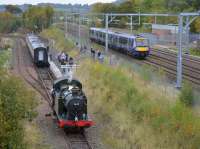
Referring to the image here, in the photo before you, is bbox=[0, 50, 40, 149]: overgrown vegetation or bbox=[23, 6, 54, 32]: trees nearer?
bbox=[0, 50, 40, 149]: overgrown vegetation

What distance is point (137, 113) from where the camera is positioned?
71.4 ft

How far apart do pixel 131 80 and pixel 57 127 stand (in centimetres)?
688

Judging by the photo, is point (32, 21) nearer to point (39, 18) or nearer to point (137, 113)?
point (39, 18)

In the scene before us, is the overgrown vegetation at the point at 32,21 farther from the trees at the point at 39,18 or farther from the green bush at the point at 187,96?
the green bush at the point at 187,96

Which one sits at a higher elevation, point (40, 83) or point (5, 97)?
point (5, 97)

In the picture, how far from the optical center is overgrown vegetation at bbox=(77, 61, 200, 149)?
17719mm

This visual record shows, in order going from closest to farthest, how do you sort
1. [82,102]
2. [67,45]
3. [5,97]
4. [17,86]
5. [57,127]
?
[5,97] < [17,86] < [82,102] < [57,127] < [67,45]

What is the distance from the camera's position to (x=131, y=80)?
2717 centimetres

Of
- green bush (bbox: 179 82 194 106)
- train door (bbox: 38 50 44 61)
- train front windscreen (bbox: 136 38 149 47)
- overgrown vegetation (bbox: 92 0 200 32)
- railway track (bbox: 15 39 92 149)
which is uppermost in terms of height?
overgrown vegetation (bbox: 92 0 200 32)

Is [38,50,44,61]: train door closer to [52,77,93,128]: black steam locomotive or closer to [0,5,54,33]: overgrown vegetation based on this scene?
[52,77,93,128]: black steam locomotive

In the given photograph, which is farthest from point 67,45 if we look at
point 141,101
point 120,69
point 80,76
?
point 141,101

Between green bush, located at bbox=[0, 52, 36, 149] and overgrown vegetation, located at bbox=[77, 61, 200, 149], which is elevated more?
green bush, located at bbox=[0, 52, 36, 149]

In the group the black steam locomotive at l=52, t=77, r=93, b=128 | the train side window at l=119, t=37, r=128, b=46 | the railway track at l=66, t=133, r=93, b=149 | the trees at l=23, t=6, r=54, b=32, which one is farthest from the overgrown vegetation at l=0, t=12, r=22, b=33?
the railway track at l=66, t=133, r=93, b=149

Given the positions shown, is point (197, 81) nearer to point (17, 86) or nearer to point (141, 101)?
point (141, 101)
